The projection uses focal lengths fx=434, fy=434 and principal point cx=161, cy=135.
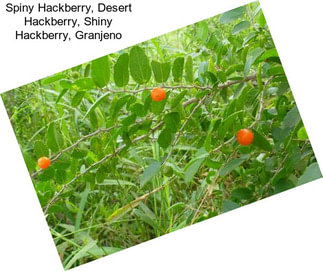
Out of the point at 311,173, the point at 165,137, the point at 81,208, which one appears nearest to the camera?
the point at 311,173

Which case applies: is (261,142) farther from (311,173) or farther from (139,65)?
(139,65)

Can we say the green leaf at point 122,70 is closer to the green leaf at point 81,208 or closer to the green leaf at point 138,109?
the green leaf at point 138,109

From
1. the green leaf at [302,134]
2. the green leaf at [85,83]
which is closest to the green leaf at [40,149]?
the green leaf at [85,83]

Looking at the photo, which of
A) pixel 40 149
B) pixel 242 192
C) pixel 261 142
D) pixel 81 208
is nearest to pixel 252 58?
pixel 261 142

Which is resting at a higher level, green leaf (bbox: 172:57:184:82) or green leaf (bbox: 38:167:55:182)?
green leaf (bbox: 172:57:184:82)

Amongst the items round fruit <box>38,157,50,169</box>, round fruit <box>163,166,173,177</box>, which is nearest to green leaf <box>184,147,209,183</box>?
round fruit <box>163,166,173,177</box>

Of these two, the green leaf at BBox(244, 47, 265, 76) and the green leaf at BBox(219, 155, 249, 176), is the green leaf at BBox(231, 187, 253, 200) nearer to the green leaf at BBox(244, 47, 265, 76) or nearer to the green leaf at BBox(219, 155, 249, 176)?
the green leaf at BBox(219, 155, 249, 176)
